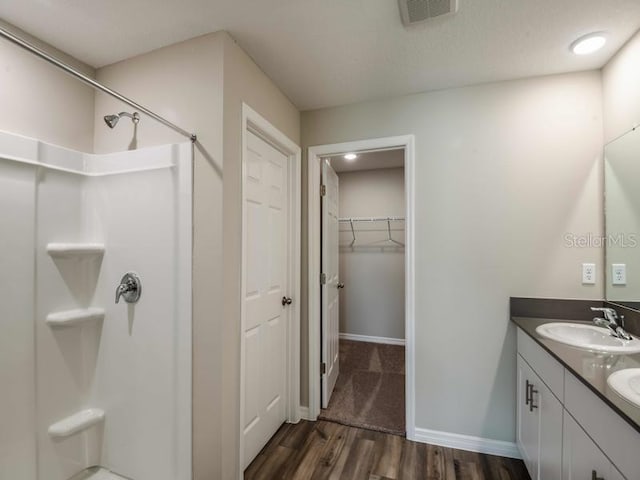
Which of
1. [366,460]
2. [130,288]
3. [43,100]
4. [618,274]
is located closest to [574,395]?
[618,274]

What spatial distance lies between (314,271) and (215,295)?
3.19ft

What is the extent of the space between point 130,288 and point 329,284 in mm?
1460

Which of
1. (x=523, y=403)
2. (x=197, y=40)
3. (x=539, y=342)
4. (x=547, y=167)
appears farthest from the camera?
(x=547, y=167)

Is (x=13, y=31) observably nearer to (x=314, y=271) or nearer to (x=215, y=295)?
(x=215, y=295)

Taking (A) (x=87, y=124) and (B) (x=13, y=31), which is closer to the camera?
(B) (x=13, y=31)

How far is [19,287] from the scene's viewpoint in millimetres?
1396

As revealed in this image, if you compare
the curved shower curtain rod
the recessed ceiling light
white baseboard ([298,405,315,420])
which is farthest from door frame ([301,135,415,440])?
the curved shower curtain rod

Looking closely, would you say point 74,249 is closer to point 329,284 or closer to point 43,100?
point 43,100

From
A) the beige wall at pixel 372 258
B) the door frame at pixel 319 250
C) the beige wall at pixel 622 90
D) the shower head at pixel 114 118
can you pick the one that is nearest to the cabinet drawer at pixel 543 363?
the door frame at pixel 319 250

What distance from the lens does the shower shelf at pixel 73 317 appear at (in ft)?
4.89

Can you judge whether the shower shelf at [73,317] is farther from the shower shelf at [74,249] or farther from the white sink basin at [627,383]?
the white sink basin at [627,383]

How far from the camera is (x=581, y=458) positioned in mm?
1026

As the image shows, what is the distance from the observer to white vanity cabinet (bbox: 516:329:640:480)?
831 mm

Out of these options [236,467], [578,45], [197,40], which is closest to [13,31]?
[197,40]
